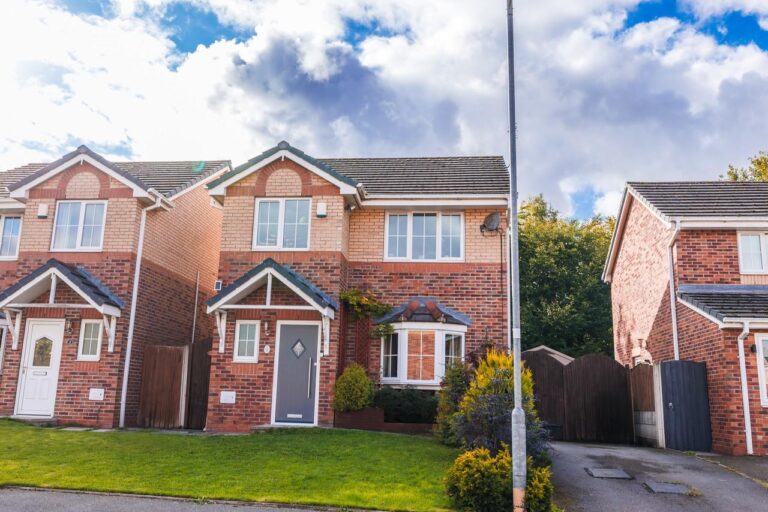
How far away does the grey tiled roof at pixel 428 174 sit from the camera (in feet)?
57.9

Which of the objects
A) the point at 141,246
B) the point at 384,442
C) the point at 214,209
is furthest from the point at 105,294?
the point at 384,442

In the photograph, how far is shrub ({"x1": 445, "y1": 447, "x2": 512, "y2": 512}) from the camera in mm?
8406

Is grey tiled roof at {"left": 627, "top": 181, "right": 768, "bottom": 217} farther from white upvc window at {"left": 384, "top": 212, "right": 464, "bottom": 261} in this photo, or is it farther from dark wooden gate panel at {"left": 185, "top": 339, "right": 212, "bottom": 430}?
dark wooden gate panel at {"left": 185, "top": 339, "right": 212, "bottom": 430}

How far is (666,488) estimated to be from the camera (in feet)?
33.0

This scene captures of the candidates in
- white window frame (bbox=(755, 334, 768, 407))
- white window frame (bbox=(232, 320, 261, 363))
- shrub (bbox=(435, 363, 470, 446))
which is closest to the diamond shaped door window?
white window frame (bbox=(232, 320, 261, 363))

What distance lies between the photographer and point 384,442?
12.8 meters

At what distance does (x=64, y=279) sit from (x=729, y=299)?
16461 mm

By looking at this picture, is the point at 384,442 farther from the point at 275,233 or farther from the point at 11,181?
the point at 11,181

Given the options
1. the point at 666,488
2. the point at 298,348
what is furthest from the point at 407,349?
the point at 666,488

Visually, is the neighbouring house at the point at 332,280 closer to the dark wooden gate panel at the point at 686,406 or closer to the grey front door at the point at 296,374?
the grey front door at the point at 296,374

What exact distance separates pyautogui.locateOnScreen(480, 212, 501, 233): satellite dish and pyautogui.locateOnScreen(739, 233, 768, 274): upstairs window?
6.31m

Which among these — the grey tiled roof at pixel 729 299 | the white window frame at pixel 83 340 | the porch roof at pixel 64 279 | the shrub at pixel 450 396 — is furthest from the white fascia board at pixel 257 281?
the grey tiled roof at pixel 729 299

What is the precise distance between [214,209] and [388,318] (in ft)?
29.7

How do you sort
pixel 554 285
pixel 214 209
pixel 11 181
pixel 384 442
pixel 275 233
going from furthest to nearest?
pixel 554 285 → pixel 214 209 → pixel 11 181 → pixel 275 233 → pixel 384 442
